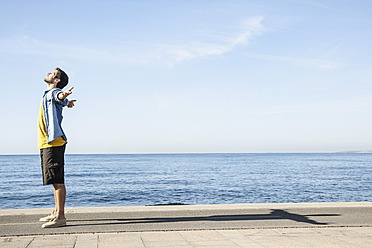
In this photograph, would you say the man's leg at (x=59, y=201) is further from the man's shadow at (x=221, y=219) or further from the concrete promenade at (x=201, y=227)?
the man's shadow at (x=221, y=219)

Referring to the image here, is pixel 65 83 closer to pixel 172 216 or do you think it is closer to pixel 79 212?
pixel 79 212

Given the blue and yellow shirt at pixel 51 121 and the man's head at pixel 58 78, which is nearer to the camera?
the blue and yellow shirt at pixel 51 121

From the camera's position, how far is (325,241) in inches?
172

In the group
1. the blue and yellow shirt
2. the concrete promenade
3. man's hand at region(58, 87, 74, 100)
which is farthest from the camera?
the blue and yellow shirt

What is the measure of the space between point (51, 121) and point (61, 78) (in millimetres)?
649

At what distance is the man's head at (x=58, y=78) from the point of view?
214 inches

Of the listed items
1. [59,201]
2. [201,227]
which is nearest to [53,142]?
[59,201]

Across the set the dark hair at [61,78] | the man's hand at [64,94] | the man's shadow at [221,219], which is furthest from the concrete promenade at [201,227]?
the dark hair at [61,78]

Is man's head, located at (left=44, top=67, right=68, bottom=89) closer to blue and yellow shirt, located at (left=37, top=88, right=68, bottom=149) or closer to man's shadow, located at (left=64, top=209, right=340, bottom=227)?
blue and yellow shirt, located at (left=37, top=88, right=68, bottom=149)

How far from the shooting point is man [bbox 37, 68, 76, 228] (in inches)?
204

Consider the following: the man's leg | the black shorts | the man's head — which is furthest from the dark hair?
the man's leg

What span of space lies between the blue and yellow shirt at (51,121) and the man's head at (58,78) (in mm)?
185

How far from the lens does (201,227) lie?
516 cm

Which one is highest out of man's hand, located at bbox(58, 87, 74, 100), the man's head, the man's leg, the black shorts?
the man's head
